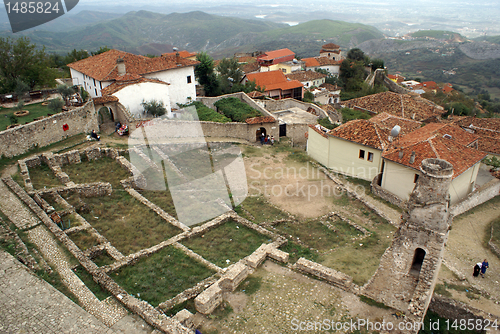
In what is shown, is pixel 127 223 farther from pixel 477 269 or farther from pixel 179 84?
pixel 179 84

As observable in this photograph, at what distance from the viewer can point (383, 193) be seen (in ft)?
63.5

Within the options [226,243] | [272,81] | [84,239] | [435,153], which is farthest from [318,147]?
[272,81]

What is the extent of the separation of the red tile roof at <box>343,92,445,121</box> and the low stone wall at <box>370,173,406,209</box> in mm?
16142

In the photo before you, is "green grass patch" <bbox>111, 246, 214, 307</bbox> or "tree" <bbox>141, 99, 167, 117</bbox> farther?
"tree" <bbox>141, 99, 167, 117</bbox>

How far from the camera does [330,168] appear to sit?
23.9 meters

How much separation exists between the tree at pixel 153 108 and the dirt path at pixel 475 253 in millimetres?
22295

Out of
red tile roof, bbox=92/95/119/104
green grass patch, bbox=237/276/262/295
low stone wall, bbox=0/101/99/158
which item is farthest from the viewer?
red tile roof, bbox=92/95/119/104

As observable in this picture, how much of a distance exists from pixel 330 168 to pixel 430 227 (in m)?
14.6

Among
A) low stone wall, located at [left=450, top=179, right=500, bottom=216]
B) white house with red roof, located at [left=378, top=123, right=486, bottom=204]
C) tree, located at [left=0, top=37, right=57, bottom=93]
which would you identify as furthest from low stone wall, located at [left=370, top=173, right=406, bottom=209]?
tree, located at [left=0, top=37, right=57, bottom=93]

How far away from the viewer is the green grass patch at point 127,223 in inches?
524

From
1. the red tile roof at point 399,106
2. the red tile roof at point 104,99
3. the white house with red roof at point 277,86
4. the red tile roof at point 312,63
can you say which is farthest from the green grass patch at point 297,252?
the red tile roof at point 312,63

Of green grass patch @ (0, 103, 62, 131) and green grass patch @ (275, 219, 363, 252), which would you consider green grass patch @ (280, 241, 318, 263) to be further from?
green grass patch @ (0, 103, 62, 131)

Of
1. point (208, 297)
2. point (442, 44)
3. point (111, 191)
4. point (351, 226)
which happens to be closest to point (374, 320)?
point (208, 297)

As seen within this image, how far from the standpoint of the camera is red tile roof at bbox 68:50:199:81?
90.2 ft
